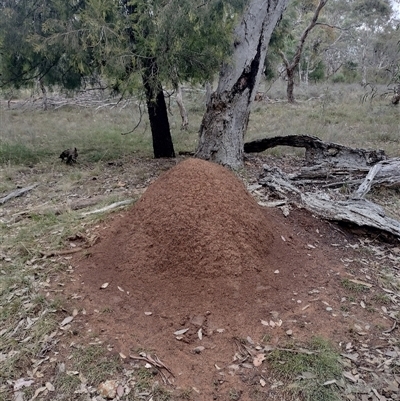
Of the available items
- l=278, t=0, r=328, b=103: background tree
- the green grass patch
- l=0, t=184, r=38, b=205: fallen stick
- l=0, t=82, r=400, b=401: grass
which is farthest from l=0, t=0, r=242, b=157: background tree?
l=278, t=0, r=328, b=103: background tree

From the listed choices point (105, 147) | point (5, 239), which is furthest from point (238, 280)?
point (105, 147)

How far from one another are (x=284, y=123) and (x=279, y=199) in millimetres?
7398

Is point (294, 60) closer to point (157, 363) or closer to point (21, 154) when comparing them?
point (21, 154)

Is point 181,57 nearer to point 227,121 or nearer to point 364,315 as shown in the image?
point 227,121

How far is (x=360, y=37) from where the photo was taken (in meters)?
27.1

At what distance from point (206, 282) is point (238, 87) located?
12.4ft

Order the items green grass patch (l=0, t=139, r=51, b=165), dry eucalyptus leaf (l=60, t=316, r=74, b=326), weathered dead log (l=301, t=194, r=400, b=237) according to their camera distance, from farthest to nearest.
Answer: green grass patch (l=0, t=139, r=51, b=165) < weathered dead log (l=301, t=194, r=400, b=237) < dry eucalyptus leaf (l=60, t=316, r=74, b=326)

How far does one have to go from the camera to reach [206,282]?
2932 millimetres

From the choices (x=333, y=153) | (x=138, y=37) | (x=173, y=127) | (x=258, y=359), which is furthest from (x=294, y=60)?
(x=258, y=359)

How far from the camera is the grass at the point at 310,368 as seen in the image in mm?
2195

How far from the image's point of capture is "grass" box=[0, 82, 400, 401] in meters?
2.38

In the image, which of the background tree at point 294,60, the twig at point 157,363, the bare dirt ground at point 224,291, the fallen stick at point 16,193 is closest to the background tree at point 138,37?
the fallen stick at point 16,193

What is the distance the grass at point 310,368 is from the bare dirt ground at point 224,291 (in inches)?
2.3

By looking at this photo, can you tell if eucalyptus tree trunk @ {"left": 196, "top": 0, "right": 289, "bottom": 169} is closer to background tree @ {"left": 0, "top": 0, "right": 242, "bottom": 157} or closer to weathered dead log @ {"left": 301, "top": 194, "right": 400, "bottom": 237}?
background tree @ {"left": 0, "top": 0, "right": 242, "bottom": 157}
